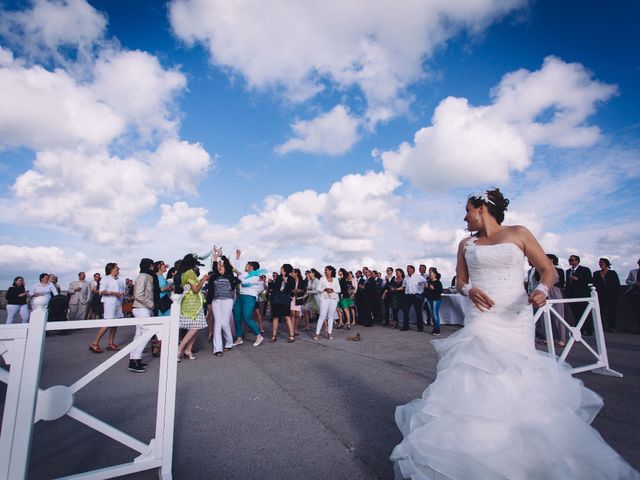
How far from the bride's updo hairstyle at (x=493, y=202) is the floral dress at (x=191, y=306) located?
17.7 ft

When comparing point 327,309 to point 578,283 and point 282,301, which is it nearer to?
point 282,301

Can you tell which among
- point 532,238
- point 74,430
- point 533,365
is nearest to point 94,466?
point 74,430

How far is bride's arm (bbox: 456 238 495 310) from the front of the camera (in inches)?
97.8

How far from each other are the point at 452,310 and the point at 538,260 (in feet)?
35.4

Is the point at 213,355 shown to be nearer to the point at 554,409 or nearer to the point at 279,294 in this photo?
the point at 279,294

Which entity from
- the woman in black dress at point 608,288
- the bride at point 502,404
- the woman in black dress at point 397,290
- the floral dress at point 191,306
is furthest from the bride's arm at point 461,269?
the woman in black dress at point 608,288

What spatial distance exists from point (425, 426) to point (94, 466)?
263 centimetres

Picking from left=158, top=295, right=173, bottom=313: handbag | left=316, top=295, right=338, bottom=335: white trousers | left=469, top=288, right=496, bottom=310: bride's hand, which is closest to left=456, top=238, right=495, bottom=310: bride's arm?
left=469, top=288, right=496, bottom=310: bride's hand

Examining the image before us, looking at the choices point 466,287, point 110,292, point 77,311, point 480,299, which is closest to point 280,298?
point 110,292

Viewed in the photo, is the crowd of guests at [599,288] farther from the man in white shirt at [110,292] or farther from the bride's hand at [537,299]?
the man in white shirt at [110,292]

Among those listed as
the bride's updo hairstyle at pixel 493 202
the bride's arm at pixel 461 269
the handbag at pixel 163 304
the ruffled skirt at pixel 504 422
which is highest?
the bride's updo hairstyle at pixel 493 202

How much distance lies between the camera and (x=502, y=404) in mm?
2094

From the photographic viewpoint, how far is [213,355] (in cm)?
721

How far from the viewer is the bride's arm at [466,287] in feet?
8.15
